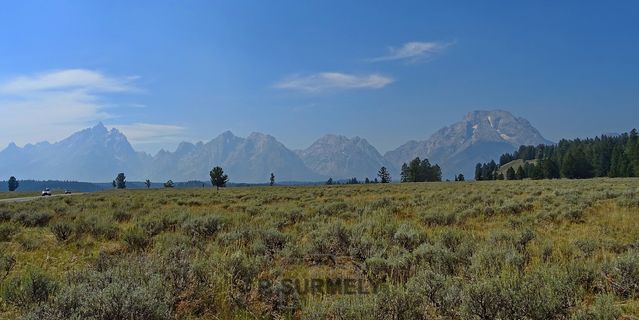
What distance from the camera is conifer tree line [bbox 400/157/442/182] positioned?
154 metres

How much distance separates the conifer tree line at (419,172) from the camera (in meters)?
154

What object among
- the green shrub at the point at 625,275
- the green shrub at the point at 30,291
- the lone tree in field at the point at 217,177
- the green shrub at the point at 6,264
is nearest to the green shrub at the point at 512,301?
the green shrub at the point at 625,275

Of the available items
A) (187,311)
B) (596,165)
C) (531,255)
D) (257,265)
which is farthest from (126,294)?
(596,165)

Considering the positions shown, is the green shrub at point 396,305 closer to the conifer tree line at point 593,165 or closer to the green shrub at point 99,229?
the green shrub at point 99,229

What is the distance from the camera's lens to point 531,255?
26.6ft

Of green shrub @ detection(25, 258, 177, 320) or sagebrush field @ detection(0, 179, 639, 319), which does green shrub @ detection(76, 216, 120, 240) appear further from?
green shrub @ detection(25, 258, 177, 320)

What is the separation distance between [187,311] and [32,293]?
7.30ft

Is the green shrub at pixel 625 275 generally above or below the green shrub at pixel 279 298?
above

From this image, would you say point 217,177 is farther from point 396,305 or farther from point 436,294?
point 396,305

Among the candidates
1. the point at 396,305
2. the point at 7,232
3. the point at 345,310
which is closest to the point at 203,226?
the point at 7,232

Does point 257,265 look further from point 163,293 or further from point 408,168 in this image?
point 408,168

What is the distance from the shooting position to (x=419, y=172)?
15512cm

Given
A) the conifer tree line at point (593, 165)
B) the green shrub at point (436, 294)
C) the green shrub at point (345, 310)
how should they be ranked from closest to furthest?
the green shrub at point (345, 310) < the green shrub at point (436, 294) < the conifer tree line at point (593, 165)

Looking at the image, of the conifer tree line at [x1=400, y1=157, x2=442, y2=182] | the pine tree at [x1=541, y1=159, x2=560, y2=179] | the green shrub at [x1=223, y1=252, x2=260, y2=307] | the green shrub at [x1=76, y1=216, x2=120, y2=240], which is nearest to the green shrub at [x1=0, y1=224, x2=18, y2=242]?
the green shrub at [x1=76, y1=216, x2=120, y2=240]
